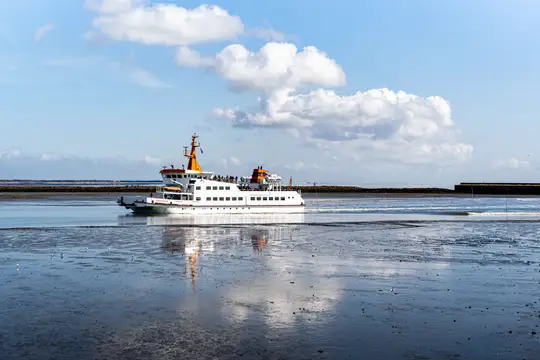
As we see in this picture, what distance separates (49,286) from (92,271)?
345 cm

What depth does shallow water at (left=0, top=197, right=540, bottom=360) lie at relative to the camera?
13820 mm

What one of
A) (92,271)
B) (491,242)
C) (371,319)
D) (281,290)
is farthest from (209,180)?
(371,319)

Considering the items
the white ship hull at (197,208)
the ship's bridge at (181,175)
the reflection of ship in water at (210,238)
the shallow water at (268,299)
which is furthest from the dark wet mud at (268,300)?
the ship's bridge at (181,175)

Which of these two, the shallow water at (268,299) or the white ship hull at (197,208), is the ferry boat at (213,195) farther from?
the shallow water at (268,299)

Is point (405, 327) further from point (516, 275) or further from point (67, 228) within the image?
point (67, 228)

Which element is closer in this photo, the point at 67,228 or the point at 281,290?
the point at 281,290

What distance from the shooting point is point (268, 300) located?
1866 centimetres

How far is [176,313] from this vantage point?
16938 mm

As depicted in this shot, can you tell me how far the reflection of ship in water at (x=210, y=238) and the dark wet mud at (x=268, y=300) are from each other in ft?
0.97

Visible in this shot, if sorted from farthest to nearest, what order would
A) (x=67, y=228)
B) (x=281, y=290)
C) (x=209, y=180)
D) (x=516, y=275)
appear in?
(x=209, y=180) → (x=67, y=228) → (x=516, y=275) → (x=281, y=290)

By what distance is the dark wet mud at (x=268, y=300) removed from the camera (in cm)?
1380

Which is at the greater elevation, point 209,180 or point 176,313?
point 209,180

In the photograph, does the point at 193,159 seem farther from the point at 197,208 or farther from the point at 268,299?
the point at 268,299

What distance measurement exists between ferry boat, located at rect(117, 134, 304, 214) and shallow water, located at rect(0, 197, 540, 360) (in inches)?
1141
